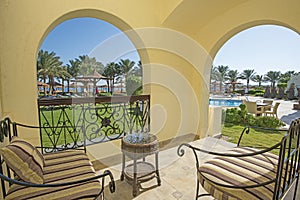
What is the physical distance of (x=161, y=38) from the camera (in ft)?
11.1

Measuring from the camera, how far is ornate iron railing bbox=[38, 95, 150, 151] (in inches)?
103

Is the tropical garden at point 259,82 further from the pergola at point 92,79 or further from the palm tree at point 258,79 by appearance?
the pergola at point 92,79

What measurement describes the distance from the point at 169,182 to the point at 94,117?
150 centimetres

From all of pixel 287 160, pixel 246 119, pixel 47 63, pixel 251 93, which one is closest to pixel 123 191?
pixel 287 160

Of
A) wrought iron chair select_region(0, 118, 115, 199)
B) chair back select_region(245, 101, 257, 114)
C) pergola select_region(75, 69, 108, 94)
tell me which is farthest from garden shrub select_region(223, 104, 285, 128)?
wrought iron chair select_region(0, 118, 115, 199)

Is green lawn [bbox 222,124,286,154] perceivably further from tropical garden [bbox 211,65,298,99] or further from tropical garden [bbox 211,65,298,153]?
tropical garden [bbox 211,65,298,99]

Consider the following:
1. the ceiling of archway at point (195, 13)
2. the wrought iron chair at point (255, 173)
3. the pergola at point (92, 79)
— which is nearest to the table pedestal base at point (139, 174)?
the wrought iron chair at point (255, 173)

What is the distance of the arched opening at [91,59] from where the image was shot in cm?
A: 352

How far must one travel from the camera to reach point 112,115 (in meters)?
3.09

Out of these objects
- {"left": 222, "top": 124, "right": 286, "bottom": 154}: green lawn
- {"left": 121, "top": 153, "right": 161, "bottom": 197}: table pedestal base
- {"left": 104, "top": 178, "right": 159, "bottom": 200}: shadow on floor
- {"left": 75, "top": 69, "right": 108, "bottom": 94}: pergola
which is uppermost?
{"left": 75, "top": 69, "right": 108, "bottom": 94}: pergola

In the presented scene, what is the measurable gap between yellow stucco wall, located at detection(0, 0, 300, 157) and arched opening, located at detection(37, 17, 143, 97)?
35 cm

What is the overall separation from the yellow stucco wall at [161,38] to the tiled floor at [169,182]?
0.73 meters

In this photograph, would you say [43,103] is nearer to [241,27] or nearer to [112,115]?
[112,115]

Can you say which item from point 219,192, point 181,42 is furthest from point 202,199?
point 181,42
